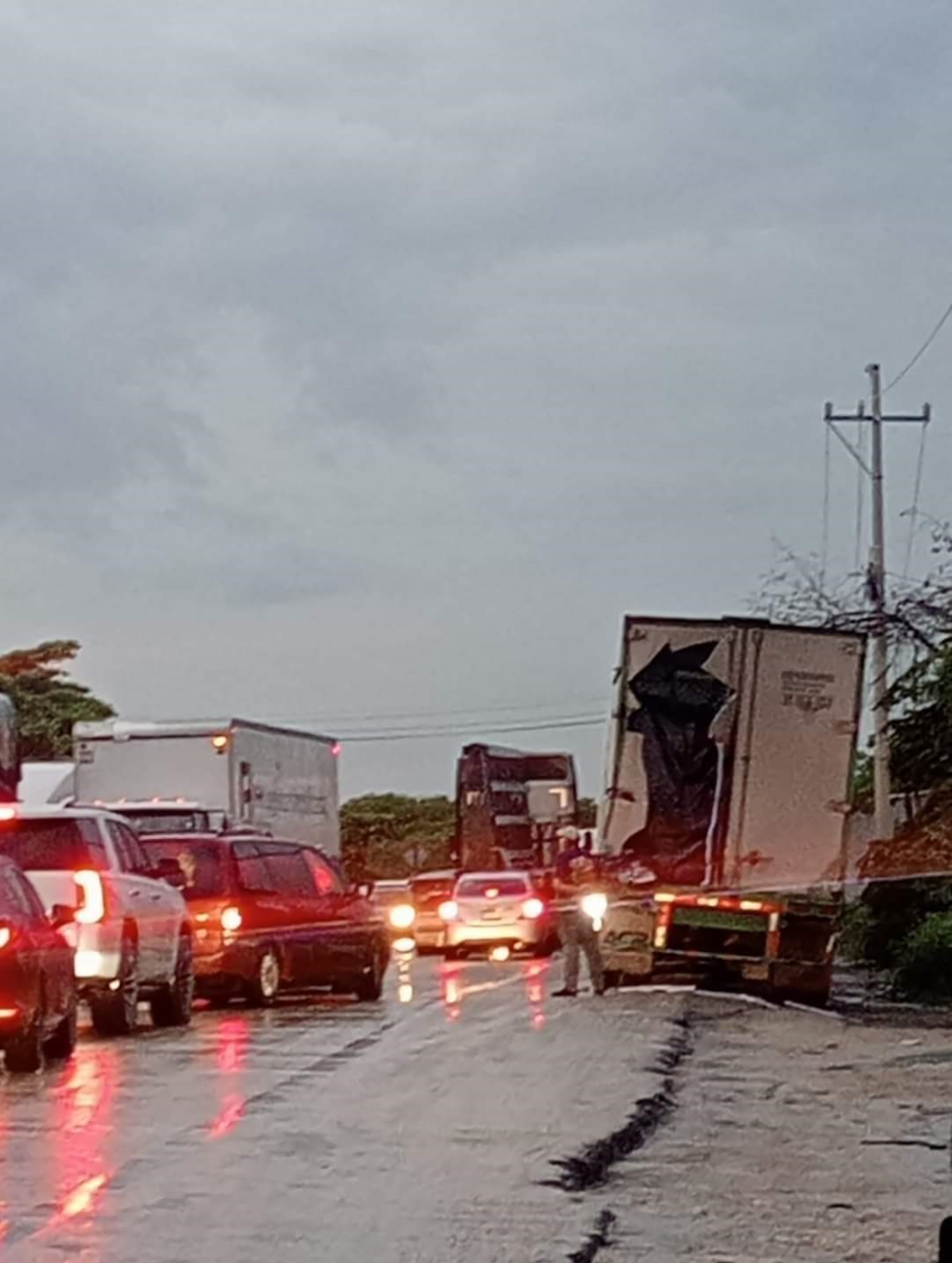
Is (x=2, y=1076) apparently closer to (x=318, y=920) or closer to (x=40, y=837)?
(x=40, y=837)

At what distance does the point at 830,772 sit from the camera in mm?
25500

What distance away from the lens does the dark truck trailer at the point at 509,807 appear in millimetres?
45812

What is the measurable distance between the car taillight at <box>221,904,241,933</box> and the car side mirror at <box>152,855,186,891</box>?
1.53ft

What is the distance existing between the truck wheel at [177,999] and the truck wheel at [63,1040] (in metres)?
3.45

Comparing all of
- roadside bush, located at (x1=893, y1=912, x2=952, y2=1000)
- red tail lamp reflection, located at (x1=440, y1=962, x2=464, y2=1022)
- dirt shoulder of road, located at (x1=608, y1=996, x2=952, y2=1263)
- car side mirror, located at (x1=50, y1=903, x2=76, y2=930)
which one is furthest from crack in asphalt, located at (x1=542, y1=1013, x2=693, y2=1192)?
roadside bush, located at (x1=893, y1=912, x2=952, y2=1000)

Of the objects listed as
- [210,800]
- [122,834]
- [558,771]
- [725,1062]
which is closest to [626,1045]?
[725,1062]

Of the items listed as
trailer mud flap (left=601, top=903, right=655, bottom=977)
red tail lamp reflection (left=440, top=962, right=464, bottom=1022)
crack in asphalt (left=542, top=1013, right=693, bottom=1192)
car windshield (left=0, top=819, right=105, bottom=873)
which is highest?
car windshield (left=0, top=819, right=105, bottom=873)

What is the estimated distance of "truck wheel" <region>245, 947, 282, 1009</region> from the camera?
77.3ft

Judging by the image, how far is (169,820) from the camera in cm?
3059

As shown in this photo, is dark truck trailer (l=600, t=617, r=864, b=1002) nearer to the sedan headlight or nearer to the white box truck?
the sedan headlight

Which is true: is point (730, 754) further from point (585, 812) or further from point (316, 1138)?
point (585, 812)

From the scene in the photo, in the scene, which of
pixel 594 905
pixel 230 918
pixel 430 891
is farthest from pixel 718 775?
pixel 430 891

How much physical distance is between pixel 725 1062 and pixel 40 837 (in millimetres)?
5739

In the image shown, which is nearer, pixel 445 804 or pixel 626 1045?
pixel 626 1045
